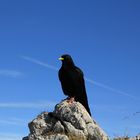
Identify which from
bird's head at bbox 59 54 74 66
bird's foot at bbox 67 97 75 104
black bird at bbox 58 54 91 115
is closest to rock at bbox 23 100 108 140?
bird's foot at bbox 67 97 75 104

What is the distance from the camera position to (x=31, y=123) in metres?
17.5

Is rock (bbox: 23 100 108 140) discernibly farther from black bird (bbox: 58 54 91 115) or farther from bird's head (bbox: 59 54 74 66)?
bird's head (bbox: 59 54 74 66)

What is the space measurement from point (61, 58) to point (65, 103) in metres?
2.79

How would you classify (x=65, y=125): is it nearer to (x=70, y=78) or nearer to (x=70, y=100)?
(x=70, y=100)

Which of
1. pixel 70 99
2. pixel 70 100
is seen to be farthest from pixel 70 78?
pixel 70 100

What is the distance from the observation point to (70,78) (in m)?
19.4

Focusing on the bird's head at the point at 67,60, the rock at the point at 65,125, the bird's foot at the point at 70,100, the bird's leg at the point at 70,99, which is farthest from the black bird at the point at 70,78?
the rock at the point at 65,125

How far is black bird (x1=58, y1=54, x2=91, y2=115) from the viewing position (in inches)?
765

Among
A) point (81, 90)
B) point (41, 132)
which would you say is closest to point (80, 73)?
point (81, 90)

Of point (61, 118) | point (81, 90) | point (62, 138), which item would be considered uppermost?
point (81, 90)

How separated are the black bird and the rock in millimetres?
1750

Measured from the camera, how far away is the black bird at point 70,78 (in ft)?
63.8

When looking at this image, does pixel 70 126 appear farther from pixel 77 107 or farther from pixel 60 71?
pixel 60 71

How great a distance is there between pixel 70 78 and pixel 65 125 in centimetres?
307
